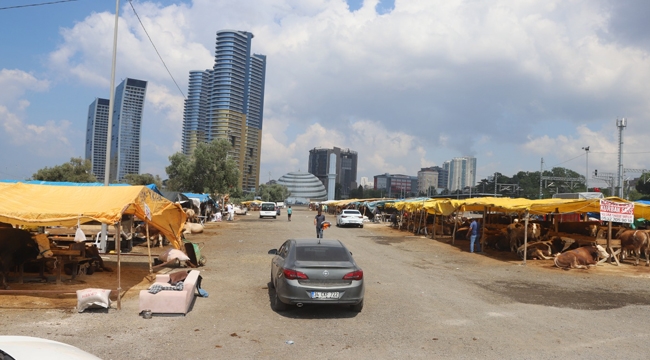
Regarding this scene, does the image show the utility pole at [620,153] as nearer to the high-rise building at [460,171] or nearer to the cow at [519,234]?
the cow at [519,234]

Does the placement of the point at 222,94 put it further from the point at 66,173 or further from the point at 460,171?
the point at 460,171

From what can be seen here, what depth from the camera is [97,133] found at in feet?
315

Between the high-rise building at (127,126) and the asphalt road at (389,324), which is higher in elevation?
the high-rise building at (127,126)

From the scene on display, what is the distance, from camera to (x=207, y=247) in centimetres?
2177

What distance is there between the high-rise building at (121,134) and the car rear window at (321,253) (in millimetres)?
50028

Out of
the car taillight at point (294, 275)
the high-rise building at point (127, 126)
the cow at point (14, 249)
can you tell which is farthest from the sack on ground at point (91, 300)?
the high-rise building at point (127, 126)

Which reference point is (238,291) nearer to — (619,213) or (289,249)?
(289,249)

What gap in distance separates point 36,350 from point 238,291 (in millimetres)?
7691

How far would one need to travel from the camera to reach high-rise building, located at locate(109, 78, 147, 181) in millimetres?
44906

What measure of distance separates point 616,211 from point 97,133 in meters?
96.9

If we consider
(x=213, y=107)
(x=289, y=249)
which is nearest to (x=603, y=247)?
(x=289, y=249)

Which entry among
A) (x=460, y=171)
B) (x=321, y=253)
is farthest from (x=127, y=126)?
(x=460, y=171)

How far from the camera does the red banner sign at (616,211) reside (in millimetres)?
17672

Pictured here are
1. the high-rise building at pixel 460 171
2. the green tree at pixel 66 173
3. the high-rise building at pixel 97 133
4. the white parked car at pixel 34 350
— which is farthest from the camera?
the high-rise building at pixel 460 171
